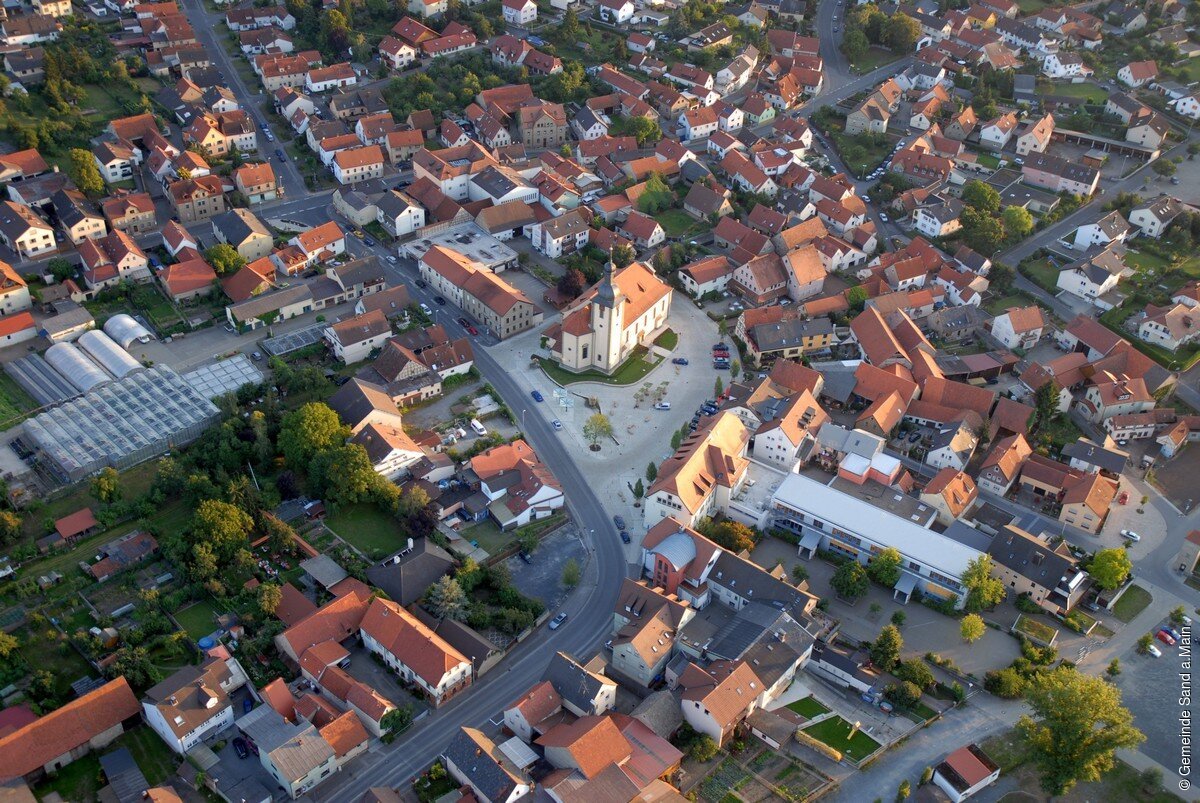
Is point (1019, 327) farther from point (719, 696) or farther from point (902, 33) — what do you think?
point (902, 33)

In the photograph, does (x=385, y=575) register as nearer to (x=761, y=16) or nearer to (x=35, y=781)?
(x=35, y=781)

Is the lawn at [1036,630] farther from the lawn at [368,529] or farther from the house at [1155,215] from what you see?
the house at [1155,215]

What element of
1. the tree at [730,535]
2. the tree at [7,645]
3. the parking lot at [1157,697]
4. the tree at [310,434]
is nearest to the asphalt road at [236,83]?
the tree at [310,434]

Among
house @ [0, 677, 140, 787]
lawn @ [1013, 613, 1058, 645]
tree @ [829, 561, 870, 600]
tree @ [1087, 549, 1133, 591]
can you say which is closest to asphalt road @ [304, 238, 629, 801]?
house @ [0, 677, 140, 787]

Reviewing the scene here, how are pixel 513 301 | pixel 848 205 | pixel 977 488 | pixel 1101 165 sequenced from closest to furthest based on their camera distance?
pixel 977 488 → pixel 513 301 → pixel 848 205 → pixel 1101 165

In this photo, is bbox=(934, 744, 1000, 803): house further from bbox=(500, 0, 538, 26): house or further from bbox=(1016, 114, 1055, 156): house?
bbox=(500, 0, 538, 26): house

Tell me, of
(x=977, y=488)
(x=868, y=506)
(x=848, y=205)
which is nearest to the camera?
(x=868, y=506)

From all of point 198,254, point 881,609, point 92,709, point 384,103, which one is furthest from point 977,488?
point 384,103
